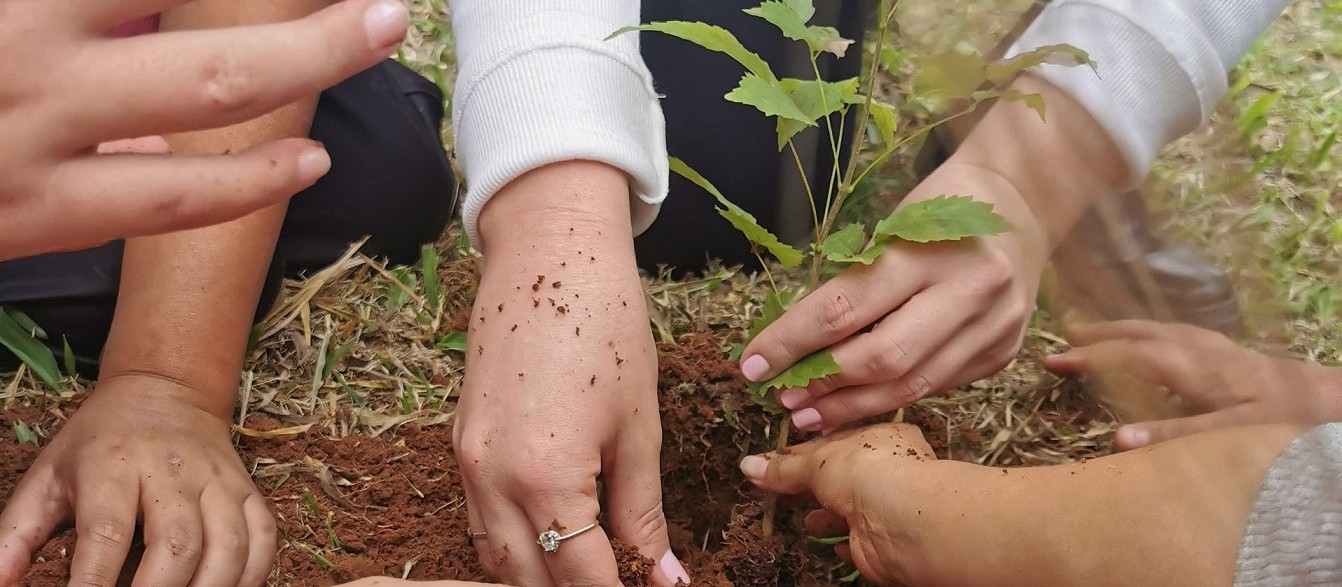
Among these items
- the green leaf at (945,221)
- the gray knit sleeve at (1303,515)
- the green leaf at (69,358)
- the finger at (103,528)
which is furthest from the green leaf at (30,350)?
the gray knit sleeve at (1303,515)

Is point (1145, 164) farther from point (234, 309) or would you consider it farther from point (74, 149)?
point (234, 309)

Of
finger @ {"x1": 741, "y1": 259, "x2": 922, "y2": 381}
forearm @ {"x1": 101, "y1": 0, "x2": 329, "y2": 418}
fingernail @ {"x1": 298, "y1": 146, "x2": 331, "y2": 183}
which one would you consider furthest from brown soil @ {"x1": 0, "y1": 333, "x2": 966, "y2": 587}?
fingernail @ {"x1": 298, "y1": 146, "x2": 331, "y2": 183}

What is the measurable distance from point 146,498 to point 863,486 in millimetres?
866

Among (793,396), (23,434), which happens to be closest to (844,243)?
(793,396)

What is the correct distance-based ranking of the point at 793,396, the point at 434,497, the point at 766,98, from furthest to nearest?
the point at 434,497, the point at 793,396, the point at 766,98

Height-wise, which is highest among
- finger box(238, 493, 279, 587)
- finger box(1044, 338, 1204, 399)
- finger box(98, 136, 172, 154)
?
finger box(1044, 338, 1204, 399)

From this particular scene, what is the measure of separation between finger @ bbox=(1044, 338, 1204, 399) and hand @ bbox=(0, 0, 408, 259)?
22.8 inches

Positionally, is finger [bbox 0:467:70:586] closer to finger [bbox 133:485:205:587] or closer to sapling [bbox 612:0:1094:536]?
finger [bbox 133:485:205:587]

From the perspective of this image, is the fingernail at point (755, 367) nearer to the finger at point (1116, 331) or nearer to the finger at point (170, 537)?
the finger at point (1116, 331)

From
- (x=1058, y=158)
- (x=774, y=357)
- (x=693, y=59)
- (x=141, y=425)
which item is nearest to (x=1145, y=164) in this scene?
(x=1058, y=158)

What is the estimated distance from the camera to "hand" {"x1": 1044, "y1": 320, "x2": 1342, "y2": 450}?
1.61 feet

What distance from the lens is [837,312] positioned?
0.95 metres

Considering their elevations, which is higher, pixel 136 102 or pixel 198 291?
pixel 136 102

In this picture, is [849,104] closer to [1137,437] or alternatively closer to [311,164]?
[1137,437]
